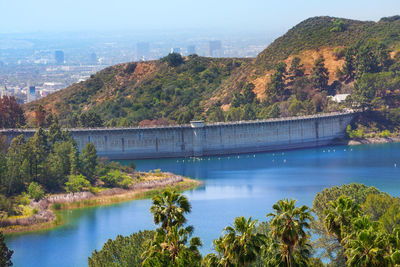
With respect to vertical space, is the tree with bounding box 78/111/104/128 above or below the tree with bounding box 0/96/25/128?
below

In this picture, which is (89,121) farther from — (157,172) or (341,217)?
(341,217)

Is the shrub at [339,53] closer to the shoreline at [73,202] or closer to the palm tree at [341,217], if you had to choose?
the shoreline at [73,202]

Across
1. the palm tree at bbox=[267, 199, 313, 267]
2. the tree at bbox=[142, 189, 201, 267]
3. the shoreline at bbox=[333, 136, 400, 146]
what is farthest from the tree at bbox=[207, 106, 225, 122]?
the palm tree at bbox=[267, 199, 313, 267]

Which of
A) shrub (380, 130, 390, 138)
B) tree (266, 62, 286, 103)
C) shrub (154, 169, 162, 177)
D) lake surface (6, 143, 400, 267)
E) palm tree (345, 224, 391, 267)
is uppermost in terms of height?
tree (266, 62, 286, 103)

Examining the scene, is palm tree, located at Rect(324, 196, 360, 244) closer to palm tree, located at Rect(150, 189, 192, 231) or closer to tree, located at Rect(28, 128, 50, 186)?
palm tree, located at Rect(150, 189, 192, 231)

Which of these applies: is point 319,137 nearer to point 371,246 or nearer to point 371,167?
point 371,167

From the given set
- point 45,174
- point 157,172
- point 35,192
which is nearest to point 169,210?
point 35,192

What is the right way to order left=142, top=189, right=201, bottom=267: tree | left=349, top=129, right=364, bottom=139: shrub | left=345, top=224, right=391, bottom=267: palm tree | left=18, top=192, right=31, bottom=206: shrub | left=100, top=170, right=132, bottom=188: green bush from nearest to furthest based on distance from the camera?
1. left=345, top=224, right=391, bottom=267: palm tree
2. left=142, top=189, right=201, bottom=267: tree
3. left=18, top=192, right=31, bottom=206: shrub
4. left=100, top=170, right=132, bottom=188: green bush
5. left=349, top=129, right=364, bottom=139: shrub
